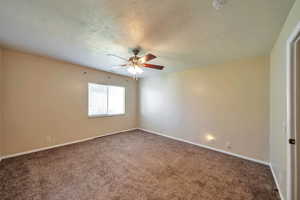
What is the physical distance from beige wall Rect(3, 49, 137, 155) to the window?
0.25 meters

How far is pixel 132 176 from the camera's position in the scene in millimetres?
2094

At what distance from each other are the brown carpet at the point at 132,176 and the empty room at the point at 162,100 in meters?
0.02

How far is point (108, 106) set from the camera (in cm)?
466

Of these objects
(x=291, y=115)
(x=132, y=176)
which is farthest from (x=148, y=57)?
(x=132, y=176)

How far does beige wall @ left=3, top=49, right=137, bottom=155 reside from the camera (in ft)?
8.77

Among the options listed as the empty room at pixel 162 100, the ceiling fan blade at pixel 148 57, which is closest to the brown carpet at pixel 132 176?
the empty room at pixel 162 100

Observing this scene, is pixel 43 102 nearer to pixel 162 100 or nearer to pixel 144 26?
pixel 144 26

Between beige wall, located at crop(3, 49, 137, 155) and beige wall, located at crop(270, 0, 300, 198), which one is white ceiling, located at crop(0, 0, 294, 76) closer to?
beige wall, located at crop(270, 0, 300, 198)

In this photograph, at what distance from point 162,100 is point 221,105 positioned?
2.07 m

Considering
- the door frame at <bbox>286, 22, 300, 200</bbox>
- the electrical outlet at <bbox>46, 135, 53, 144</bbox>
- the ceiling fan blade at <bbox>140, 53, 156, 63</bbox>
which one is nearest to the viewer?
the door frame at <bbox>286, 22, 300, 200</bbox>

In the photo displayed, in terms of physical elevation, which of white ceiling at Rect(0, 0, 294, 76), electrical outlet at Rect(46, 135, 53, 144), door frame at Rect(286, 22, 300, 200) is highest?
white ceiling at Rect(0, 0, 294, 76)

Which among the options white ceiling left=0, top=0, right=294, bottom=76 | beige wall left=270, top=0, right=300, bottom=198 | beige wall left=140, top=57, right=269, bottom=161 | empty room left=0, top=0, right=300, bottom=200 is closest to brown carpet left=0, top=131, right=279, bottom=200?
empty room left=0, top=0, right=300, bottom=200

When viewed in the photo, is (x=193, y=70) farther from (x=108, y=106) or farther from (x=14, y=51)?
(x=14, y=51)

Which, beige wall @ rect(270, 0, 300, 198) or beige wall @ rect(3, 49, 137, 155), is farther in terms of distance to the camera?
beige wall @ rect(3, 49, 137, 155)
